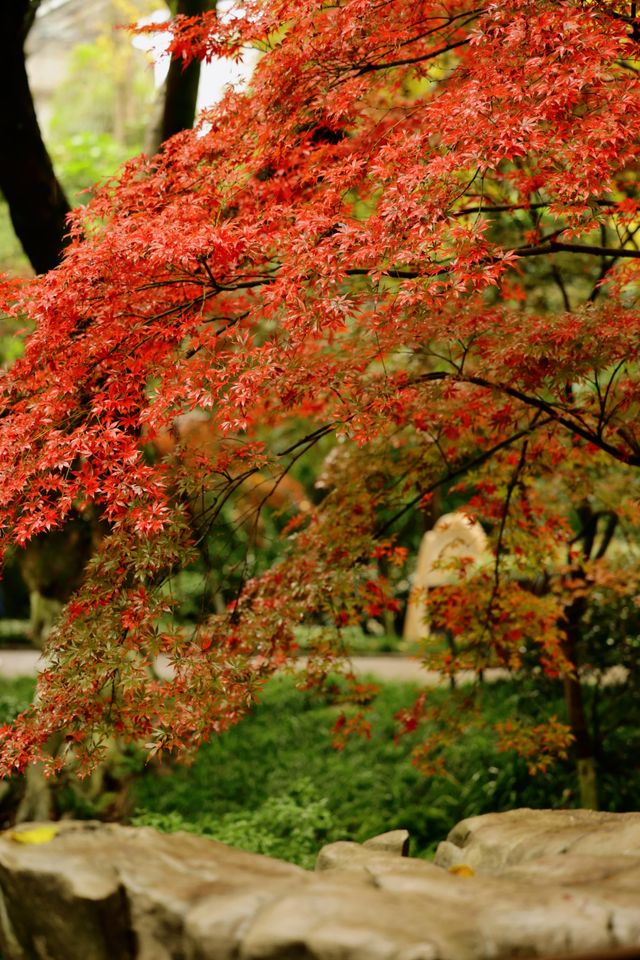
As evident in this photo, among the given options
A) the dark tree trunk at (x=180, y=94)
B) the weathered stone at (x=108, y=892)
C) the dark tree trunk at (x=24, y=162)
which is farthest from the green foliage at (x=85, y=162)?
the weathered stone at (x=108, y=892)

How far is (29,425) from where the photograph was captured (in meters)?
3.72

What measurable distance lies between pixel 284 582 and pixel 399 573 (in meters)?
9.10

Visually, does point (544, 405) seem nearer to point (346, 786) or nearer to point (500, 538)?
point (500, 538)

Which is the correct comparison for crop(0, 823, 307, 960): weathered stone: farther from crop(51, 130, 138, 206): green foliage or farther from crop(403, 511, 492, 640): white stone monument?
crop(51, 130, 138, 206): green foliage

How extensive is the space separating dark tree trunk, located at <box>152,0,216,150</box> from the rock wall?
492 cm

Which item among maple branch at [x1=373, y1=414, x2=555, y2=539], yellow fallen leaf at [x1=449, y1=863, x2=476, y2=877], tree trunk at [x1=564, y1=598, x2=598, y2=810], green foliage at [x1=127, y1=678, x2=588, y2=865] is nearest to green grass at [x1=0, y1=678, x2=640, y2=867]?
green foliage at [x1=127, y1=678, x2=588, y2=865]

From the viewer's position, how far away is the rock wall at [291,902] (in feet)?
8.50

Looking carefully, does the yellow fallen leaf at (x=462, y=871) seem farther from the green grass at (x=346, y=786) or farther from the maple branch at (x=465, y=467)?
the green grass at (x=346, y=786)

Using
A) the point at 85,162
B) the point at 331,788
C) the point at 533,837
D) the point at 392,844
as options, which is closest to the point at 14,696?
the point at 331,788

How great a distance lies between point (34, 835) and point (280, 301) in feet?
7.21

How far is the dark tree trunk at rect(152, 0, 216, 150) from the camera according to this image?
6383 millimetres

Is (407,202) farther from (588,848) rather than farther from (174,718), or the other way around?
(588,848)

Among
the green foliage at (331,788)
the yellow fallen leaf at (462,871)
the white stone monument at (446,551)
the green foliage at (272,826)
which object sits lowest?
the white stone monument at (446,551)

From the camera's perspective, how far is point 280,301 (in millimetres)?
3752
